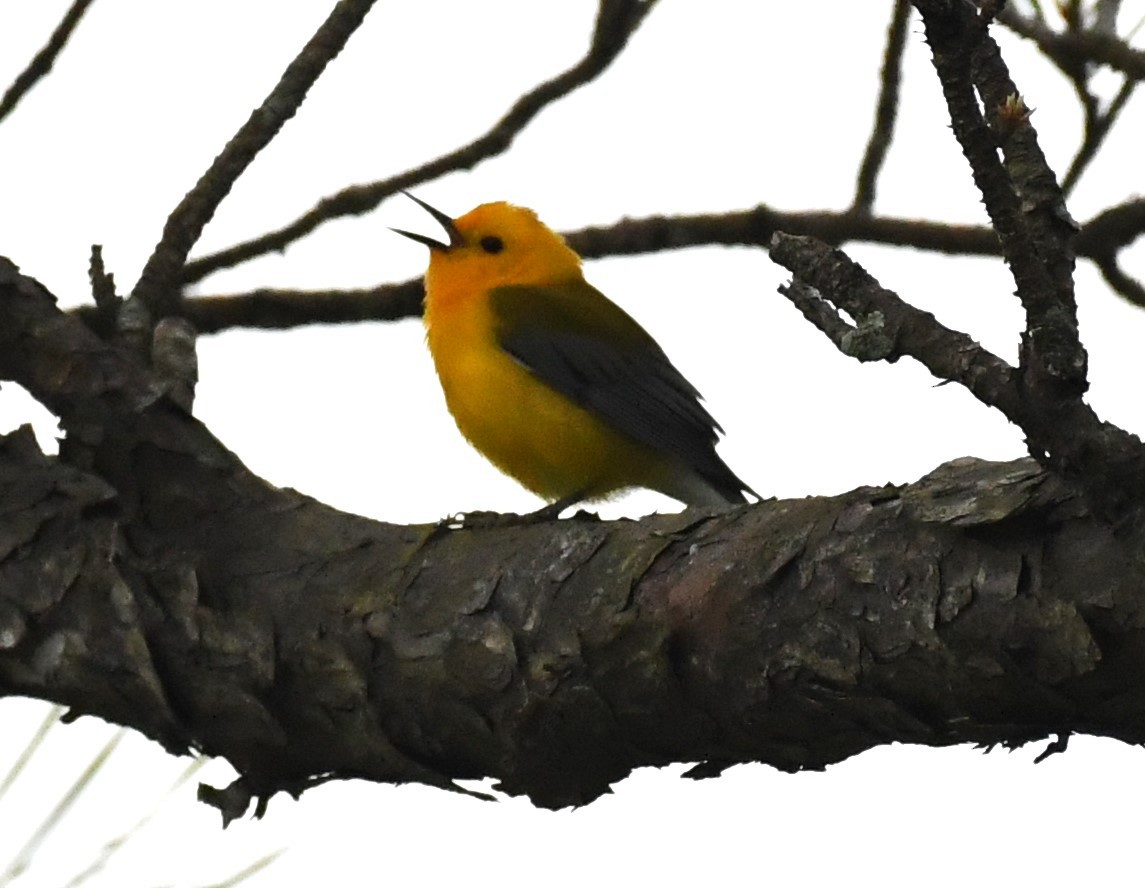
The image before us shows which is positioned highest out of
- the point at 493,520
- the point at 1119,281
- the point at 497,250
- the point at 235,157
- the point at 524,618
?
the point at 497,250

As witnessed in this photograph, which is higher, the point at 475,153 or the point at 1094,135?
the point at 475,153

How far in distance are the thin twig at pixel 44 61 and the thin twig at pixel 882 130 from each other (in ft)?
6.57

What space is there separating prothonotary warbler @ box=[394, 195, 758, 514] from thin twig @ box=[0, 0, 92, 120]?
5.21 ft

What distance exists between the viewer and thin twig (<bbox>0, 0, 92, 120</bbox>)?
399cm

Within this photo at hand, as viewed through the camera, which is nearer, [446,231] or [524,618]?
[524,618]

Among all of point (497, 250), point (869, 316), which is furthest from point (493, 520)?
point (497, 250)

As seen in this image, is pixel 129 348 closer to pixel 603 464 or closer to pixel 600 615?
pixel 600 615

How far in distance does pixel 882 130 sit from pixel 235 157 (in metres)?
1.74

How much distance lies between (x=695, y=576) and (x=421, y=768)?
588mm

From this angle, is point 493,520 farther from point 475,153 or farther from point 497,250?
point 497,250

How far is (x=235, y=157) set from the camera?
3.94 m

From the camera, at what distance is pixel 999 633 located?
221 cm

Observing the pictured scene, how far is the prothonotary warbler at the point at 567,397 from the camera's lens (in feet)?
17.6

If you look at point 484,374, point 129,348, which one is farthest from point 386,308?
point 129,348
